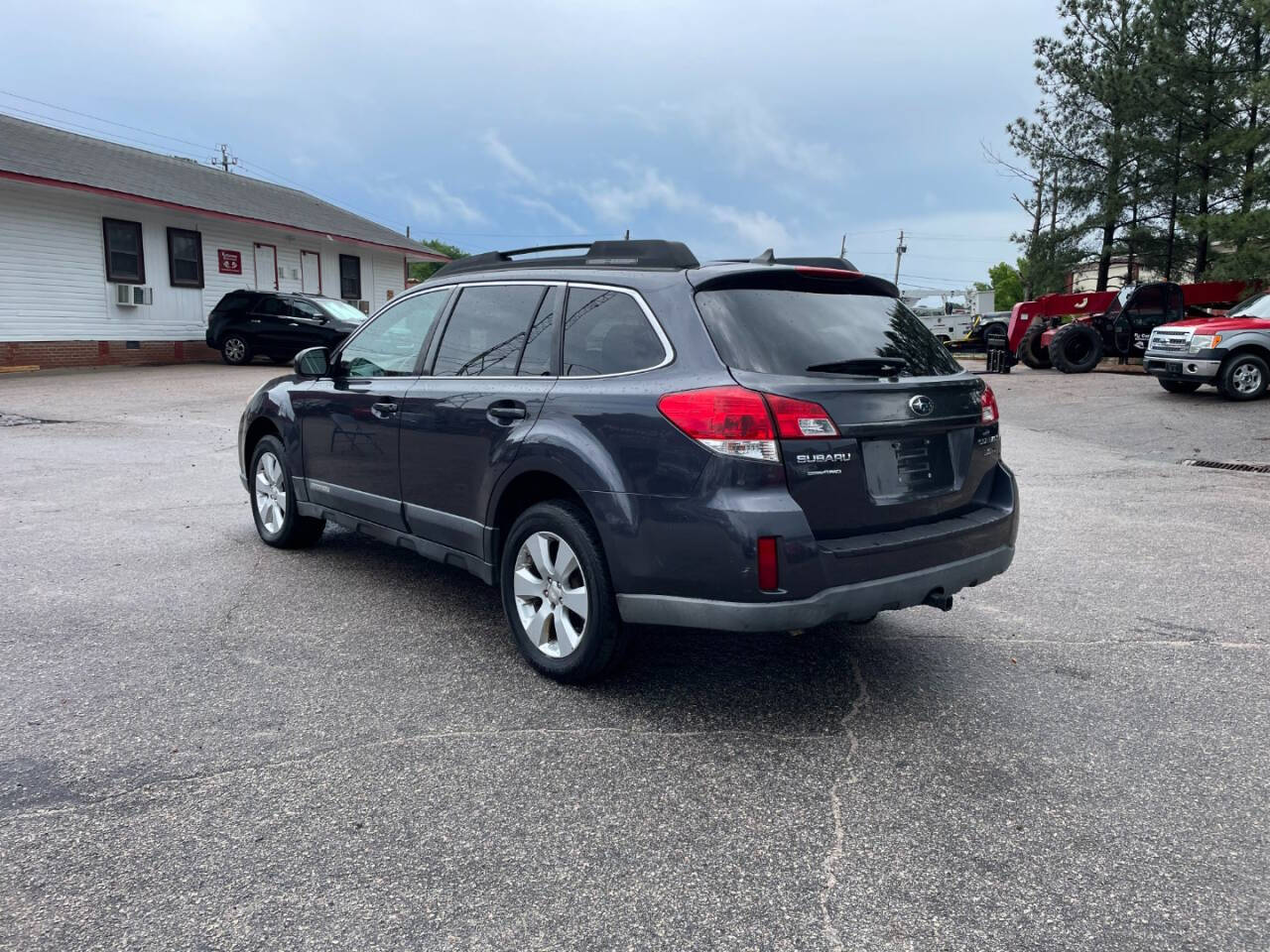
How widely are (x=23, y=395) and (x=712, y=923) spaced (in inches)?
687

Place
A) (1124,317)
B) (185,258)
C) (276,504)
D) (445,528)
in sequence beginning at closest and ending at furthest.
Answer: (445,528)
(276,504)
(1124,317)
(185,258)

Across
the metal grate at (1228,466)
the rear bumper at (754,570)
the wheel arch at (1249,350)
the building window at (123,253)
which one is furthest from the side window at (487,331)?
the building window at (123,253)

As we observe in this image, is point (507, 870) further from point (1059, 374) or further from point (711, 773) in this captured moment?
point (1059, 374)

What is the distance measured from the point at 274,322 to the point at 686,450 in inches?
836

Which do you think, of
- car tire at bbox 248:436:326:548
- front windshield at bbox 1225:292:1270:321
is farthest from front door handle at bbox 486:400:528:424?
front windshield at bbox 1225:292:1270:321

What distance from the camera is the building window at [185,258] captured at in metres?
24.3

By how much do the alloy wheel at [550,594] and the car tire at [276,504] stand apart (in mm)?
2476

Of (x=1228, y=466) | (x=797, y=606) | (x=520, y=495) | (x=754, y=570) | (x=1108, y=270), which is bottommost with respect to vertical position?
(x=1228, y=466)

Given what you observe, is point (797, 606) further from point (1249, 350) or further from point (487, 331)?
point (1249, 350)

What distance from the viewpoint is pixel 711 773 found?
3.30m

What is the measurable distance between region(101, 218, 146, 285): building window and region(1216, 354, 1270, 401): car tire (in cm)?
2285

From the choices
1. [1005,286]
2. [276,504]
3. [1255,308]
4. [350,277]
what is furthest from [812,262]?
[1005,286]

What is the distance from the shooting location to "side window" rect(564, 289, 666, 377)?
12.5ft

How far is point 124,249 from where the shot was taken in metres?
23.1
